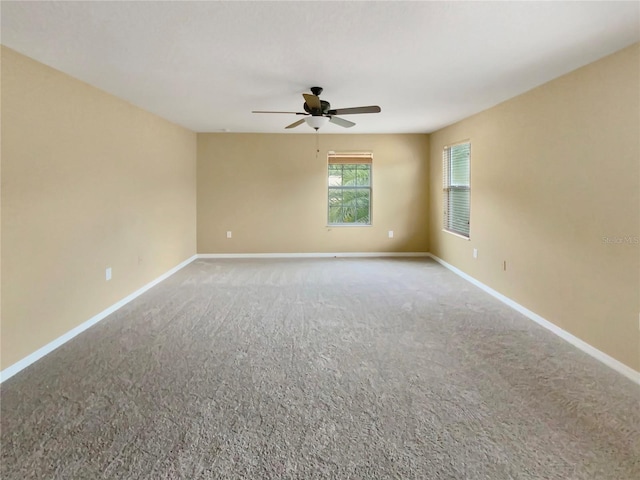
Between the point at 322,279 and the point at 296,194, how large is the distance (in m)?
2.11

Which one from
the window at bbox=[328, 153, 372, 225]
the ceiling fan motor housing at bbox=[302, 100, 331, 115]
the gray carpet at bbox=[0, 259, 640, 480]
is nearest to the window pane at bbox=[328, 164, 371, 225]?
the window at bbox=[328, 153, 372, 225]

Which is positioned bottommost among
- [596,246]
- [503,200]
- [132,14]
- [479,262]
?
[479,262]

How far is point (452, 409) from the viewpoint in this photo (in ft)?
6.50

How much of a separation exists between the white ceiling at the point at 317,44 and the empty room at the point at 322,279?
22mm

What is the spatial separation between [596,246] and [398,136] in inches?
166

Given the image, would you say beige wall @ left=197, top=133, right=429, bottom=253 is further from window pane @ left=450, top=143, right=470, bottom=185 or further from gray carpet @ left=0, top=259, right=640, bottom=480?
gray carpet @ left=0, top=259, right=640, bottom=480

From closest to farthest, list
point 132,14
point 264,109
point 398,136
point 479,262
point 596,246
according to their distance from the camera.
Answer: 1. point 132,14
2. point 596,246
3. point 264,109
4. point 479,262
5. point 398,136

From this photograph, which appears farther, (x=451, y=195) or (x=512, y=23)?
(x=451, y=195)

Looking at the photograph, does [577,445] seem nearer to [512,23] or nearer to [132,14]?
[512,23]

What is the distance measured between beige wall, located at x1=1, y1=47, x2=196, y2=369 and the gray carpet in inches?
14.2

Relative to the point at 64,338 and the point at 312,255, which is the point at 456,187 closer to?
the point at 312,255

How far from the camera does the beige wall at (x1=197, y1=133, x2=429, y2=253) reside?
248 inches

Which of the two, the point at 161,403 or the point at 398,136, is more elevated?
the point at 398,136

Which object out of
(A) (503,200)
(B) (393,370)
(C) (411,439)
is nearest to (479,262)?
(A) (503,200)
